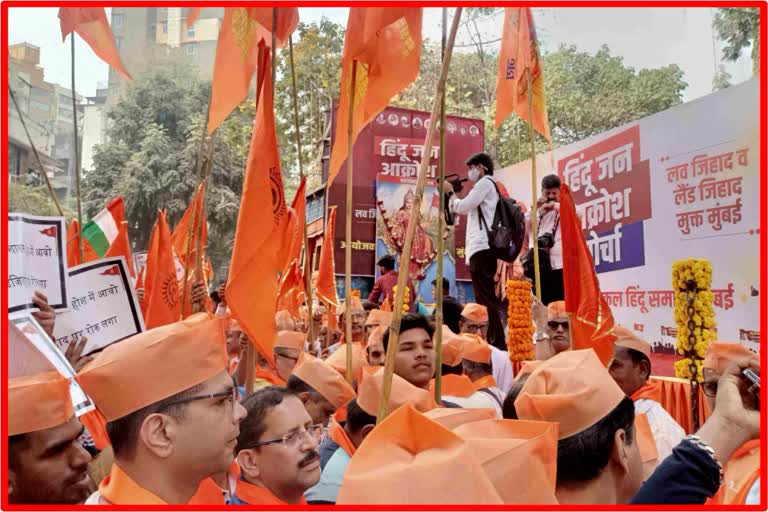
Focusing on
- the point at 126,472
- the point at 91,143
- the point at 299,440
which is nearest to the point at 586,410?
the point at 299,440

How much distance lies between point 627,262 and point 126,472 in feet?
20.6

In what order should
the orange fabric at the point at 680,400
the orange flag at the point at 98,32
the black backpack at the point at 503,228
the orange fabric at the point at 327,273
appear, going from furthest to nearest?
the black backpack at the point at 503,228
the orange fabric at the point at 327,273
the orange fabric at the point at 680,400
the orange flag at the point at 98,32

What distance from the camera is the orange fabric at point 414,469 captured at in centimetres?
115

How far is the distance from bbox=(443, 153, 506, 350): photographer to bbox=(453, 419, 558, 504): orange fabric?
14.2 feet

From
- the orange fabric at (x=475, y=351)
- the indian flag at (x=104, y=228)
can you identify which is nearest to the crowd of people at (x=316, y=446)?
the orange fabric at (x=475, y=351)

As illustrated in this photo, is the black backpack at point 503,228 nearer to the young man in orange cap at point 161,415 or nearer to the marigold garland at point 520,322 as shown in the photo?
the marigold garland at point 520,322

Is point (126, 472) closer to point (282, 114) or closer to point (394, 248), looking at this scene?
point (394, 248)

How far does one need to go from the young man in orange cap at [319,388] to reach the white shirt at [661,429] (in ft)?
3.83

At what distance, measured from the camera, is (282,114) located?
43.3ft

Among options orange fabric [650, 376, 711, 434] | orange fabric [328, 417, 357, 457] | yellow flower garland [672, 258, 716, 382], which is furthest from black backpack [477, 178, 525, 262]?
orange fabric [328, 417, 357, 457]

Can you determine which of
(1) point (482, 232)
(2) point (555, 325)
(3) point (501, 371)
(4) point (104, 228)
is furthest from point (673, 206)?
(4) point (104, 228)

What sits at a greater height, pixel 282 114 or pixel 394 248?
pixel 282 114

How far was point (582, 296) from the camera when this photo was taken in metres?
3.47

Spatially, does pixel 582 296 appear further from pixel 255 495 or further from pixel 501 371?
pixel 255 495
